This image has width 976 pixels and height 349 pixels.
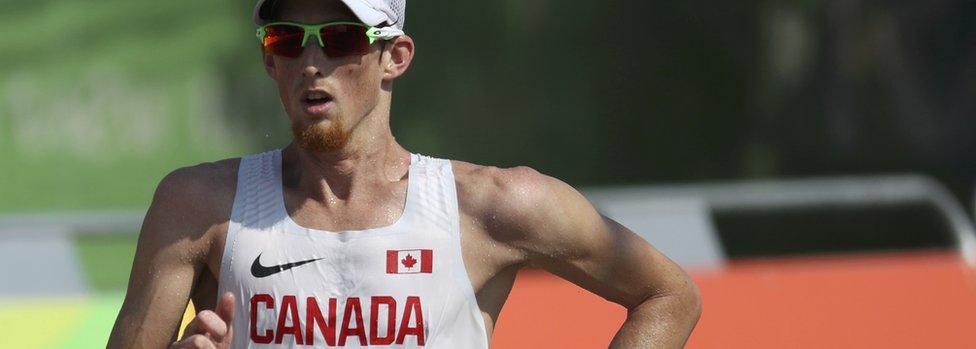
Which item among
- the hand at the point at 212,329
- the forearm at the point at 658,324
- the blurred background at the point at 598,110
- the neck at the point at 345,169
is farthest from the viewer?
the blurred background at the point at 598,110

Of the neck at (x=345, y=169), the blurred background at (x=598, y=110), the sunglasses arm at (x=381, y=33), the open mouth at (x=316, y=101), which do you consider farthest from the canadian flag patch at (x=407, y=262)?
the blurred background at (x=598, y=110)

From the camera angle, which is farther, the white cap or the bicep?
the bicep

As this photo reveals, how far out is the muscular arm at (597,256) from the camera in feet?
9.85

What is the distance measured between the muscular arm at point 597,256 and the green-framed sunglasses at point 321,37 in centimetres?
41

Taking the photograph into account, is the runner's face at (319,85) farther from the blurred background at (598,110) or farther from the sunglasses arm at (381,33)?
the blurred background at (598,110)

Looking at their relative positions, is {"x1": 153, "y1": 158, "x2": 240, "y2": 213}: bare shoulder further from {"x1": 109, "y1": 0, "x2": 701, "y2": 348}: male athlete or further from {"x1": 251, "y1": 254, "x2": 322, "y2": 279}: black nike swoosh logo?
{"x1": 251, "y1": 254, "x2": 322, "y2": 279}: black nike swoosh logo

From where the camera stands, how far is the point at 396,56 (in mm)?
3062

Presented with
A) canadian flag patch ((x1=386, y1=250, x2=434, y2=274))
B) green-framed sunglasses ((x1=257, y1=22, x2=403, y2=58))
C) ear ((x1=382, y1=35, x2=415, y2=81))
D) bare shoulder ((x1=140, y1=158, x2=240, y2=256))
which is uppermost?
green-framed sunglasses ((x1=257, y1=22, x2=403, y2=58))

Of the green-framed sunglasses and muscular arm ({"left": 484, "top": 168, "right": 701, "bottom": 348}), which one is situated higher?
the green-framed sunglasses

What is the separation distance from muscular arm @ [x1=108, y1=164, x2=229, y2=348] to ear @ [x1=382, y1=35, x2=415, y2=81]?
43 cm

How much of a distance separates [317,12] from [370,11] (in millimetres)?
105

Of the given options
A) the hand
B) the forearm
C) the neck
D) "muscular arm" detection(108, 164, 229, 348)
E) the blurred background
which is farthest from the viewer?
the blurred background

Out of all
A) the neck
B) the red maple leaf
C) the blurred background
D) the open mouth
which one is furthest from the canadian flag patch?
the blurred background

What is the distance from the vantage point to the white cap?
9.28 feet
